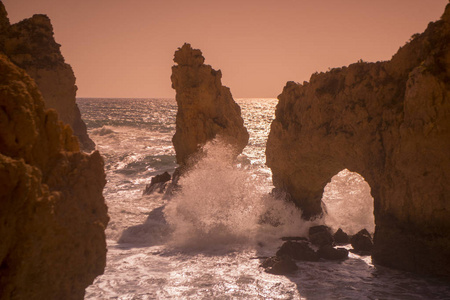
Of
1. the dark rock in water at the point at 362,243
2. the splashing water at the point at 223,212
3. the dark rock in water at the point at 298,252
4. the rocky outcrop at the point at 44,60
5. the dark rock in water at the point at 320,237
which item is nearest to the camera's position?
the dark rock in water at the point at 298,252

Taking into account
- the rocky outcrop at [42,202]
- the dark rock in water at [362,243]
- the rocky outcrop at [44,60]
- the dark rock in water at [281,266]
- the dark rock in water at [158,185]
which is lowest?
the dark rock in water at [158,185]

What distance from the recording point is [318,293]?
861cm

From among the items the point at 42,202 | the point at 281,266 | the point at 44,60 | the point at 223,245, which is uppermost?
the point at 44,60

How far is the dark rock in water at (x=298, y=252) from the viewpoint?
10.8 metres

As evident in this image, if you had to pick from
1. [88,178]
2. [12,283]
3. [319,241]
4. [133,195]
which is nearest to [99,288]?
[88,178]

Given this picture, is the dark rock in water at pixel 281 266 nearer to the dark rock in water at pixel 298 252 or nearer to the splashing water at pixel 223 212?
the dark rock in water at pixel 298 252

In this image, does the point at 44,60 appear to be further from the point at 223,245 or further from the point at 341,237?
the point at 341,237

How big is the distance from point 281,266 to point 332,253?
1.88 m

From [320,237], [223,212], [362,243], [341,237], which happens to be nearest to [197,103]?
[223,212]

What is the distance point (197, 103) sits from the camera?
1967 cm

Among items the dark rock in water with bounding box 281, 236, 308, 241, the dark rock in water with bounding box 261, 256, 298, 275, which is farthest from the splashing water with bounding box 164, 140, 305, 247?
the dark rock in water with bounding box 261, 256, 298, 275

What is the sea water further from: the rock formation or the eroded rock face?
the rock formation

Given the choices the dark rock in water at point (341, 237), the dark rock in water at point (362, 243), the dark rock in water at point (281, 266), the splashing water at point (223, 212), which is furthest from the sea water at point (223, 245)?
the dark rock in water at point (341, 237)

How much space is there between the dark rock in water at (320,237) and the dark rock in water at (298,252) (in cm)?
145
